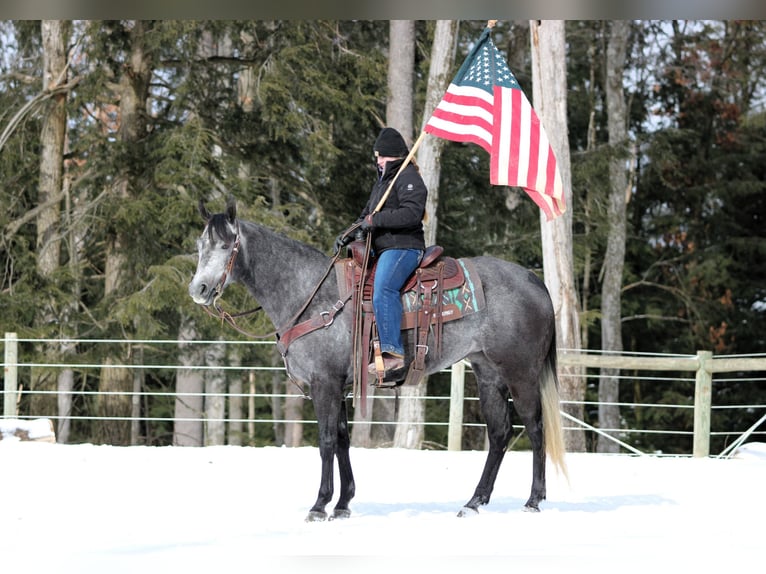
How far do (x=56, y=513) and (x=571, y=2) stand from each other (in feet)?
15.0

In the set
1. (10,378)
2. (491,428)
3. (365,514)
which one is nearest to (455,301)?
(491,428)

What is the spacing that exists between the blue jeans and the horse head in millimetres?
867

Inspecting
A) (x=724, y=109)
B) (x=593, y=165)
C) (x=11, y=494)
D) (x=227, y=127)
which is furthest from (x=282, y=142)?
(x=724, y=109)

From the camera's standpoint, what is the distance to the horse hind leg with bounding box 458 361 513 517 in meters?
5.74

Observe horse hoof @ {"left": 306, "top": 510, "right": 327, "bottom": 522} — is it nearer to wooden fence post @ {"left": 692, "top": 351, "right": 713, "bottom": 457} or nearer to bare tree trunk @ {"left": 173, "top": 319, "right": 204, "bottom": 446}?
wooden fence post @ {"left": 692, "top": 351, "right": 713, "bottom": 457}

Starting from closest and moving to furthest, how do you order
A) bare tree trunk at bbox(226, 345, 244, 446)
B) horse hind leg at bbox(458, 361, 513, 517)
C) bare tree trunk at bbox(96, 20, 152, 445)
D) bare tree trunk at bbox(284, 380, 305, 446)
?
horse hind leg at bbox(458, 361, 513, 517)
bare tree trunk at bbox(96, 20, 152, 445)
bare tree trunk at bbox(226, 345, 244, 446)
bare tree trunk at bbox(284, 380, 305, 446)

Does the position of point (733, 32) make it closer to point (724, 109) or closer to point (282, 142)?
point (724, 109)

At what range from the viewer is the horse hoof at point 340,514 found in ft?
17.9

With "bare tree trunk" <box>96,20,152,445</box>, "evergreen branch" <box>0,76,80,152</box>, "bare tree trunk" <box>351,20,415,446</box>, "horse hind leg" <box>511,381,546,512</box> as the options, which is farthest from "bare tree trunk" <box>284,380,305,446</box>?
"horse hind leg" <box>511,381,546,512</box>

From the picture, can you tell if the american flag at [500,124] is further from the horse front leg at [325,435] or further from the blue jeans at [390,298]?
the horse front leg at [325,435]

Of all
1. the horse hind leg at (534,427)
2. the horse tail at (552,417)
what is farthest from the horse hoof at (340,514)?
the horse tail at (552,417)

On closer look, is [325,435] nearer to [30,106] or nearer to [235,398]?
[30,106]

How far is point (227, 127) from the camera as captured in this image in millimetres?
13680

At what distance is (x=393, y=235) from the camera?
18.1 ft
